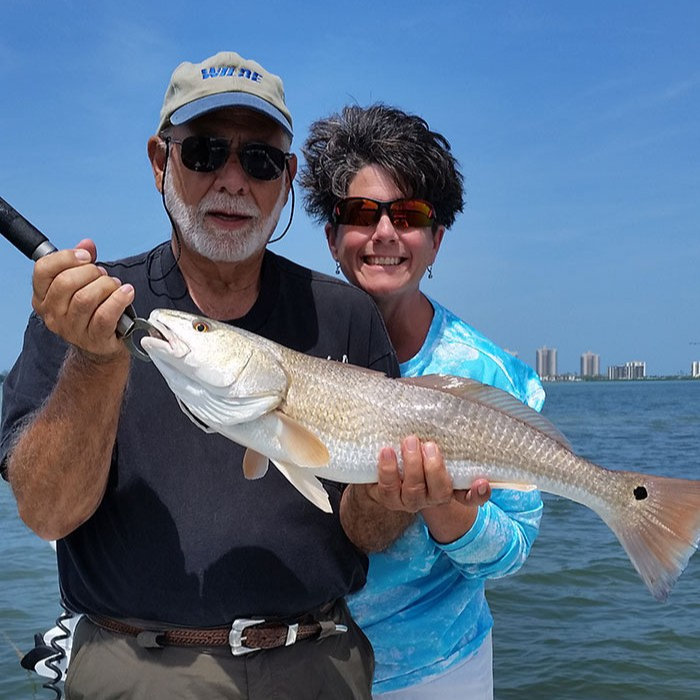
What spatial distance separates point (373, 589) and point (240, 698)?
975mm

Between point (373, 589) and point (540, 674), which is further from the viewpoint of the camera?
point (540, 674)

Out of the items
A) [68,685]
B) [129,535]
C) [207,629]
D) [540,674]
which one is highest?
[129,535]

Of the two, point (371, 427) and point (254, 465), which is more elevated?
point (371, 427)

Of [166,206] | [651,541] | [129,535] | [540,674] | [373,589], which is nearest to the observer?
[129,535]

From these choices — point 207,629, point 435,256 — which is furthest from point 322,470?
point 435,256

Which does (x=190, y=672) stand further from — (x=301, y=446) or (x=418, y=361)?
(x=418, y=361)

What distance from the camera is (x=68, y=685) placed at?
3.21 m

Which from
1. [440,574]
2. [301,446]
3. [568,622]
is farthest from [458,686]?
[568,622]

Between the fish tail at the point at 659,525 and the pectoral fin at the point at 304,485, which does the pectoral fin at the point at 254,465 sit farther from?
the fish tail at the point at 659,525

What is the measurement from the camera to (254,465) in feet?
9.99

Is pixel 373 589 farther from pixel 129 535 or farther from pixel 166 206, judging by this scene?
pixel 166 206

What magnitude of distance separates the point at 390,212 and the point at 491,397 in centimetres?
133

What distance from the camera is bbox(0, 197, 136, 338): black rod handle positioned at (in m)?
2.71

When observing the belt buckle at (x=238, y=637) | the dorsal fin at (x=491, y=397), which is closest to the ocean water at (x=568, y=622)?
the belt buckle at (x=238, y=637)
